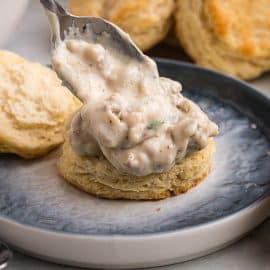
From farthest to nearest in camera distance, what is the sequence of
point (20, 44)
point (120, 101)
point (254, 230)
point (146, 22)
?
point (20, 44), point (146, 22), point (254, 230), point (120, 101)

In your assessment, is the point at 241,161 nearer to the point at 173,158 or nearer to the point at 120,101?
the point at 173,158

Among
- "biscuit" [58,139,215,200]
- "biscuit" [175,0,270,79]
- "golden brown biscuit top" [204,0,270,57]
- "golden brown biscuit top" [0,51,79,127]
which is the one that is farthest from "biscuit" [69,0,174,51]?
"biscuit" [58,139,215,200]

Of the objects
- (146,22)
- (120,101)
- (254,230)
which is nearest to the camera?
(120,101)

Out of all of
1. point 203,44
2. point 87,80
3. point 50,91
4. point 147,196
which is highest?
point 87,80

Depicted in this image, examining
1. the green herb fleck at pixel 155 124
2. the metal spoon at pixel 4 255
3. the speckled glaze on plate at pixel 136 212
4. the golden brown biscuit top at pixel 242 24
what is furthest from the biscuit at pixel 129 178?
the golden brown biscuit top at pixel 242 24

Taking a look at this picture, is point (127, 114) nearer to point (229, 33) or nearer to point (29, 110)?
point (29, 110)

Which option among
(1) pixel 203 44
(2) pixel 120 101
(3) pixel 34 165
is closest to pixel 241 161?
(2) pixel 120 101
